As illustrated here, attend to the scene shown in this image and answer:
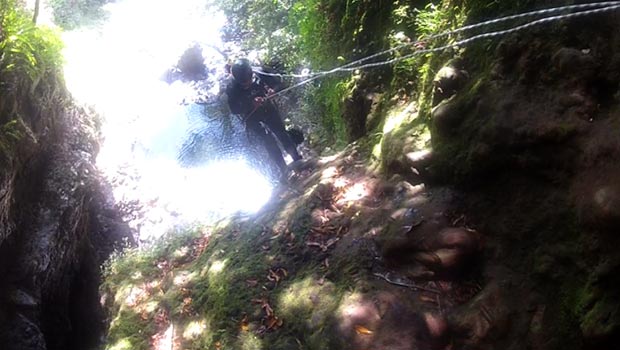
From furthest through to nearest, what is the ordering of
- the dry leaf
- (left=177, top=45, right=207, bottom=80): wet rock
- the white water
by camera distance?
(left=177, top=45, right=207, bottom=80): wet rock
the white water
the dry leaf

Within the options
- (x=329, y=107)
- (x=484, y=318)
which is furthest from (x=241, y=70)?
(x=484, y=318)

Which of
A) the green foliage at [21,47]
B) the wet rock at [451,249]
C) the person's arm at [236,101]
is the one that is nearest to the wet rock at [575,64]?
the wet rock at [451,249]

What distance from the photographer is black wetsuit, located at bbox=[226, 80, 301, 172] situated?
6.69 meters

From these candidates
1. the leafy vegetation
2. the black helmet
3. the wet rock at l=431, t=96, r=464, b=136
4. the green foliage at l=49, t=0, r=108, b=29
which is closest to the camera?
the wet rock at l=431, t=96, r=464, b=136

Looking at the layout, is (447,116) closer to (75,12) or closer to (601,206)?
(601,206)

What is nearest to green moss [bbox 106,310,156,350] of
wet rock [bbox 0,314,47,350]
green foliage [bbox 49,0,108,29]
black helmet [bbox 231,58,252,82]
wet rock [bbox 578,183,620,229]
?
wet rock [bbox 0,314,47,350]

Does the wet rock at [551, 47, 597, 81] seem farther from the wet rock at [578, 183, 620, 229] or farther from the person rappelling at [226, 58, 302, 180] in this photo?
the person rappelling at [226, 58, 302, 180]

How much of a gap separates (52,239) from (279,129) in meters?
3.49

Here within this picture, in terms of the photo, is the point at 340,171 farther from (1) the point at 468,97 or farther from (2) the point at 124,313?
(2) the point at 124,313

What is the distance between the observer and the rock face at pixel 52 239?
5.27m

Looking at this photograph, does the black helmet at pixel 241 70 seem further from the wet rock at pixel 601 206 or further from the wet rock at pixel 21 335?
the wet rock at pixel 601 206

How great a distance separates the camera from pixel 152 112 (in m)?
13.3

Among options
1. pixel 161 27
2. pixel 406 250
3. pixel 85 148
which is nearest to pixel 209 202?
pixel 85 148

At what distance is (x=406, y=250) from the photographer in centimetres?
350
